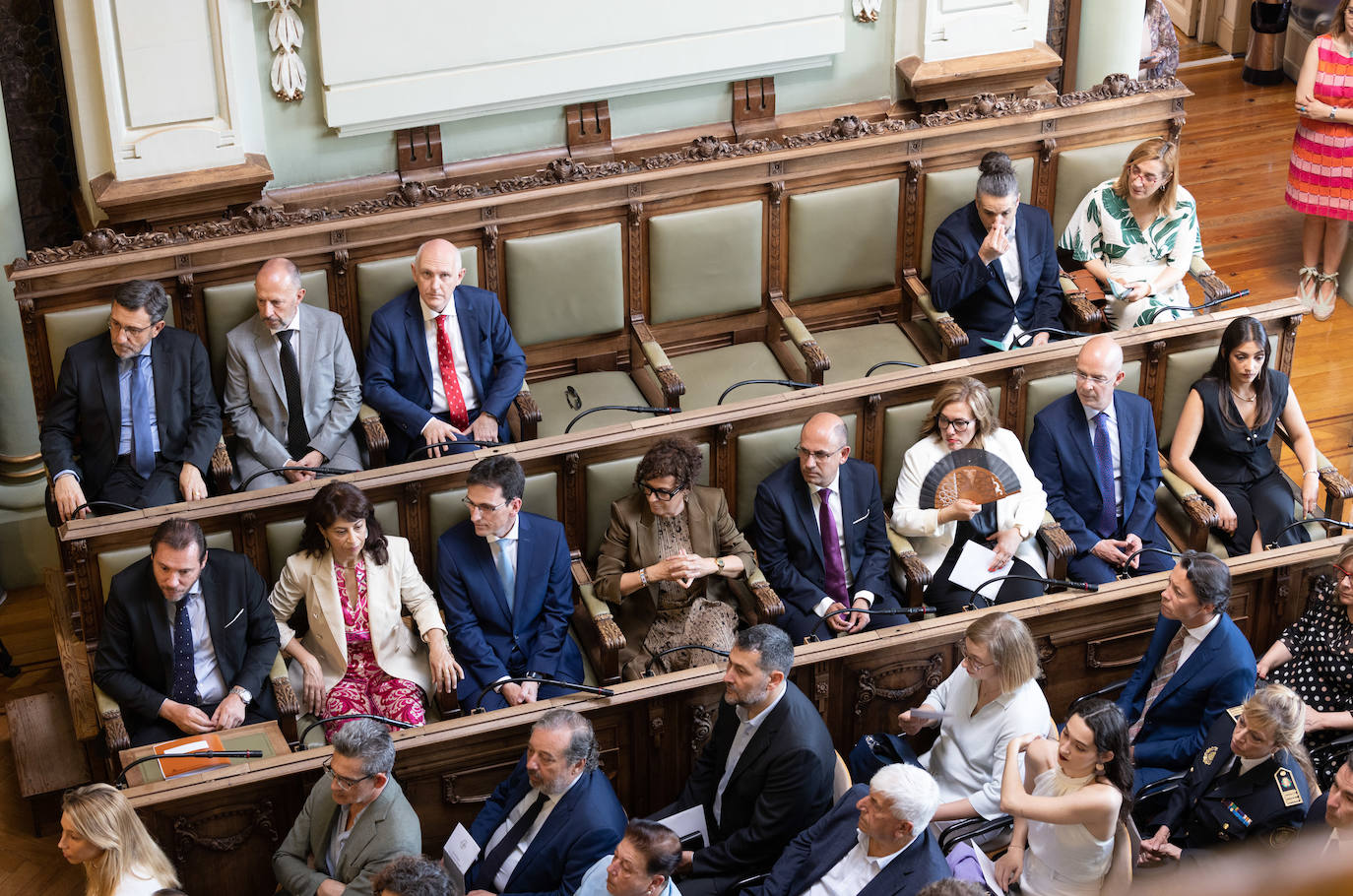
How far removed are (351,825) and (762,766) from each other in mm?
937

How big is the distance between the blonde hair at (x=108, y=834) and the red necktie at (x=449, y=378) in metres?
1.77

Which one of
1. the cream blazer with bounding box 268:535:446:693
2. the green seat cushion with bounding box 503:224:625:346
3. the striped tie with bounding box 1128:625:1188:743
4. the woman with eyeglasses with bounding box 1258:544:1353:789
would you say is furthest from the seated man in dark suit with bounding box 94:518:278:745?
the woman with eyeglasses with bounding box 1258:544:1353:789

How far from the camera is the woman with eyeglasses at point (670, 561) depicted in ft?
13.2

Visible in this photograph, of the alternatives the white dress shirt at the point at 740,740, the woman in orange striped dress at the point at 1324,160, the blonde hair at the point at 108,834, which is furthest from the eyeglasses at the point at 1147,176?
the blonde hair at the point at 108,834

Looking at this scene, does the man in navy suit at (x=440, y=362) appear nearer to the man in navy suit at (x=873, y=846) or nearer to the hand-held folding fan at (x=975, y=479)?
the hand-held folding fan at (x=975, y=479)

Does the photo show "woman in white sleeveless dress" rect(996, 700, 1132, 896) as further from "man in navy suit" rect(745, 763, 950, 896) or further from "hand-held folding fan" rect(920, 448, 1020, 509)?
"hand-held folding fan" rect(920, 448, 1020, 509)

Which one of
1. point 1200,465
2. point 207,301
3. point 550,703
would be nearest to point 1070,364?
point 1200,465

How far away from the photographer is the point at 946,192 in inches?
205

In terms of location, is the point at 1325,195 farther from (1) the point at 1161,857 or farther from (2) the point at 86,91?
(2) the point at 86,91

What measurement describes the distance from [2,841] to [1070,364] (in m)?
3.41

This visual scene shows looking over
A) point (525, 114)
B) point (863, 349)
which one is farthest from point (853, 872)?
point (525, 114)

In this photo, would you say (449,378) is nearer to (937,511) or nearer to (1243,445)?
(937,511)

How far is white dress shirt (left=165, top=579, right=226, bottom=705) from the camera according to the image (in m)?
3.71

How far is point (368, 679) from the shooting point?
390cm
